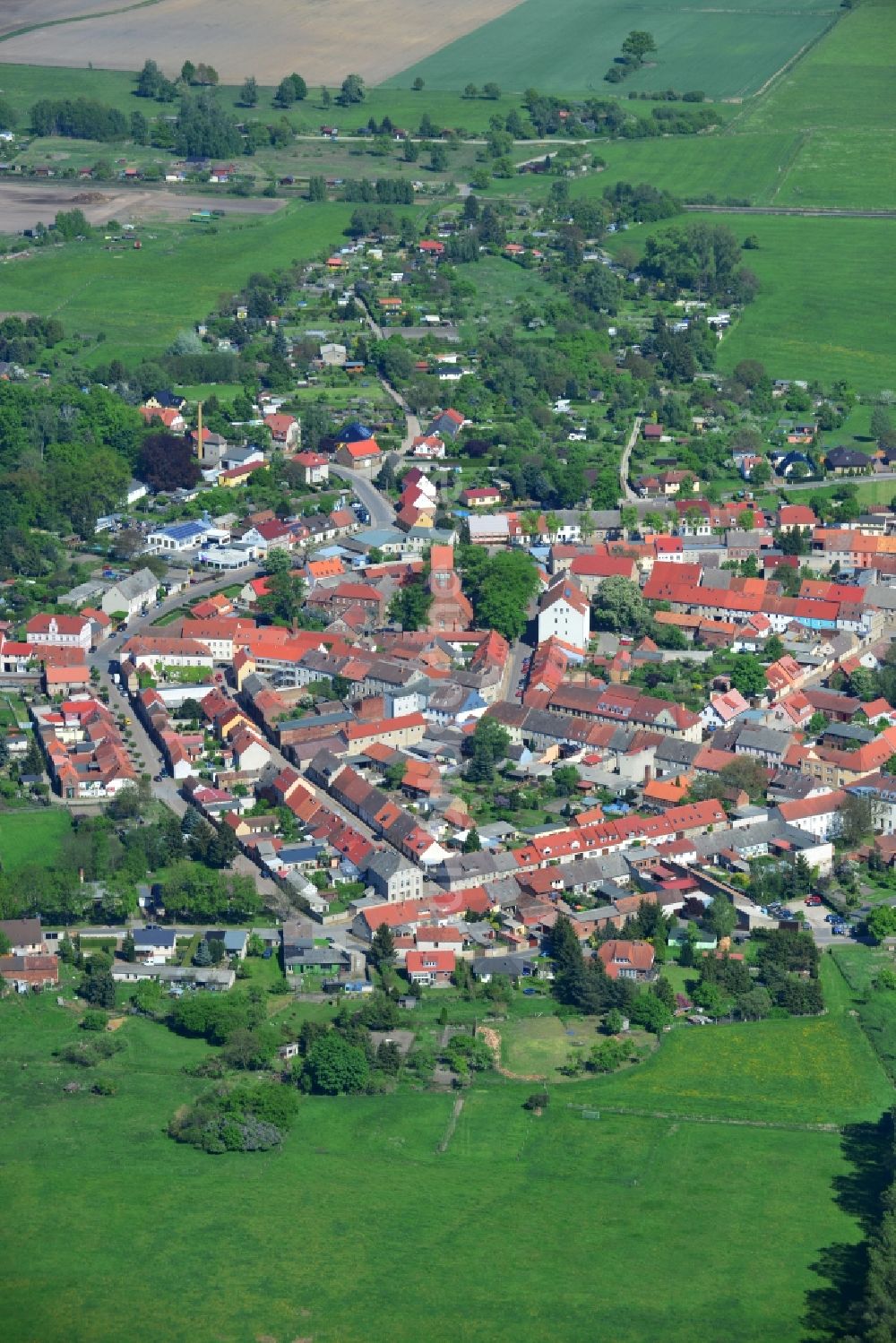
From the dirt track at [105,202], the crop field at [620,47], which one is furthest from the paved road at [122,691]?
the crop field at [620,47]

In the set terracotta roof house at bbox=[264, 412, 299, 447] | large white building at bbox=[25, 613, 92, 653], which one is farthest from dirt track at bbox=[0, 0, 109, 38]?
large white building at bbox=[25, 613, 92, 653]

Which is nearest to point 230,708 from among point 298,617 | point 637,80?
point 298,617

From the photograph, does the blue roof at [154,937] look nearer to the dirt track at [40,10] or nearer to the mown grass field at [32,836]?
the mown grass field at [32,836]

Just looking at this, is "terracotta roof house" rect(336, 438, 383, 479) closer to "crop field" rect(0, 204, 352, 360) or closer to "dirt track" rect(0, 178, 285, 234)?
"crop field" rect(0, 204, 352, 360)

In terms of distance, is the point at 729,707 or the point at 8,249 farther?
the point at 8,249

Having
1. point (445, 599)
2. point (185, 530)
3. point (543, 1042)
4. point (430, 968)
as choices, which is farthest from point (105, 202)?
point (543, 1042)

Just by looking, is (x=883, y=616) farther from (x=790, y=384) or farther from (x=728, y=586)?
(x=790, y=384)
